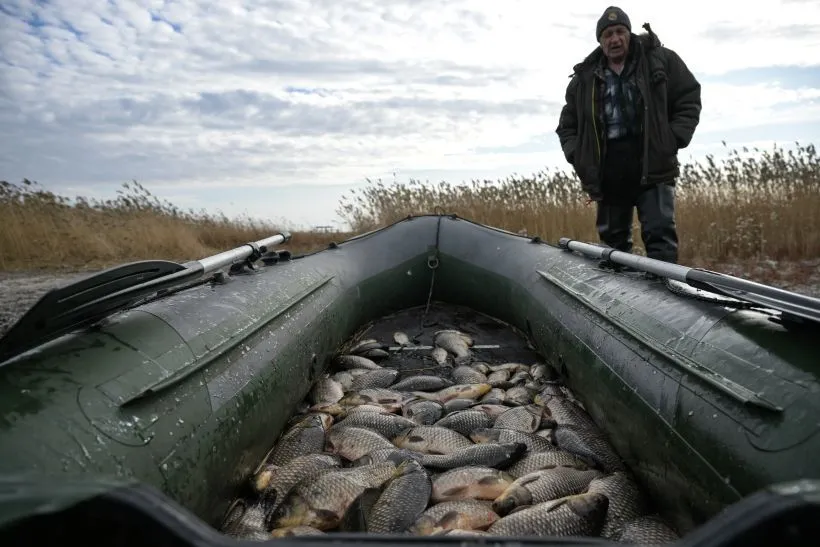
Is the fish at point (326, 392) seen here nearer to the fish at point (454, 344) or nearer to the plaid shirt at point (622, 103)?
the fish at point (454, 344)

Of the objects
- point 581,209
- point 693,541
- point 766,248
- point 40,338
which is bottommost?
point 766,248

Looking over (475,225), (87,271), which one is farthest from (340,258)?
(87,271)

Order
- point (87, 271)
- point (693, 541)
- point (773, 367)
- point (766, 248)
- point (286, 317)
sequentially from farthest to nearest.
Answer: point (87, 271) < point (766, 248) < point (286, 317) < point (773, 367) < point (693, 541)

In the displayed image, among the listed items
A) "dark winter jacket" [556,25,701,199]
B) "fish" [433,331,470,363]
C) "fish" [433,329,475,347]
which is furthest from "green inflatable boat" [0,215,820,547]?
"dark winter jacket" [556,25,701,199]

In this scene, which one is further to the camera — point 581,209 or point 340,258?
point 581,209

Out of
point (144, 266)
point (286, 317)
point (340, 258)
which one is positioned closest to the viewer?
point (144, 266)

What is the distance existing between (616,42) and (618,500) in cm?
312

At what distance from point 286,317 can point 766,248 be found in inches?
252

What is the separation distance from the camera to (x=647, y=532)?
73.0 inches

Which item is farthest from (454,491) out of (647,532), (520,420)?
(520,420)

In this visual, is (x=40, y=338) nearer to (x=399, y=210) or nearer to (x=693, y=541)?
(x=693, y=541)

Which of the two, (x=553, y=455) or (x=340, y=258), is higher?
(x=340, y=258)

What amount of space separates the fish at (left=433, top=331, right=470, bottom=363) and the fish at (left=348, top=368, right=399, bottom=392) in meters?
0.54

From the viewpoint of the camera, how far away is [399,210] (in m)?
10.0
